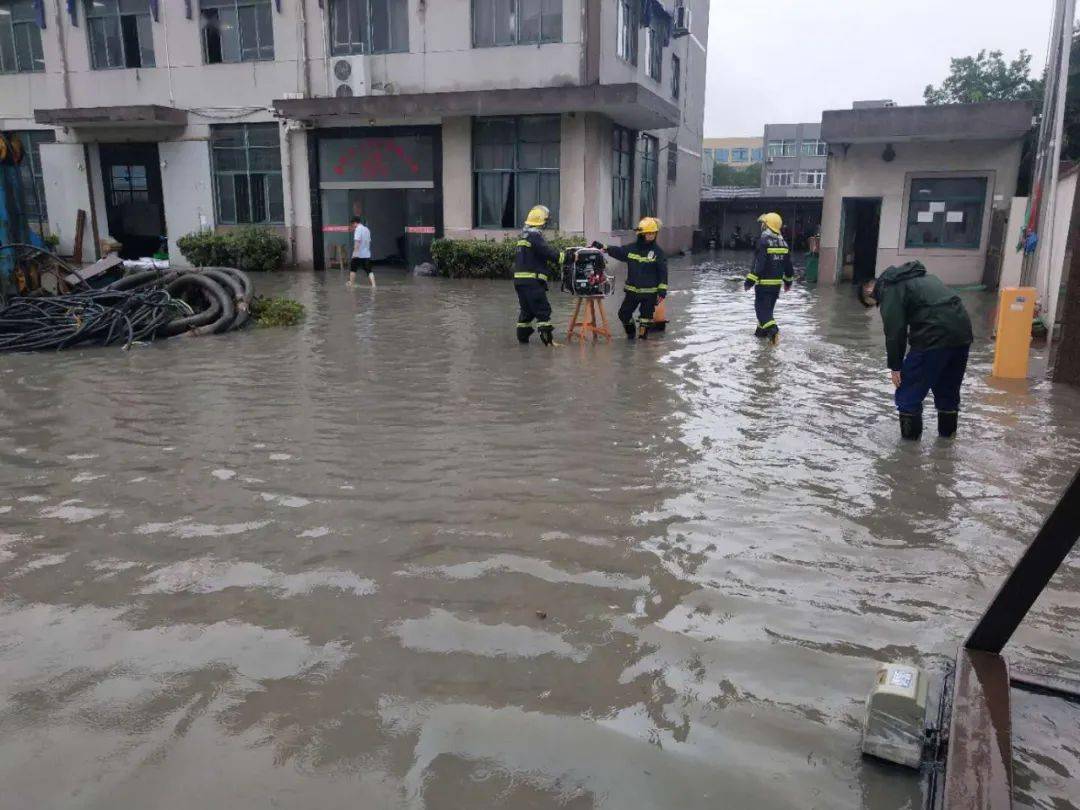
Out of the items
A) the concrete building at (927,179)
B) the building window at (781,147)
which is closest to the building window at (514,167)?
the concrete building at (927,179)

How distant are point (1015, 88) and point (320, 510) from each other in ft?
120

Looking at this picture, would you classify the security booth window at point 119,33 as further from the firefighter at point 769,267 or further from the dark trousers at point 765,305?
the dark trousers at point 765,305

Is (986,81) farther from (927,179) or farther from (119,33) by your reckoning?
(119,33)

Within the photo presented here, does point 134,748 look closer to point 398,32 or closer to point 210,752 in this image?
point 210,752

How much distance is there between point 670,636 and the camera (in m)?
3.61

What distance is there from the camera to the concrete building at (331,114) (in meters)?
20.1

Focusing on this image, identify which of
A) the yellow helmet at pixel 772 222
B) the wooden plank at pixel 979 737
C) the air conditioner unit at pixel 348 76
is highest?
the air conditioner unit at pixel 348 76

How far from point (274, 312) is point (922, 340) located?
9.21 meters

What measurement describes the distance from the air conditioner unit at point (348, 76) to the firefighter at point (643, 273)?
42.4ft

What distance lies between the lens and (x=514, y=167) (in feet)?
68.9

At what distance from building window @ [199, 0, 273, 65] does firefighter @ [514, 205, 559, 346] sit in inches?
598

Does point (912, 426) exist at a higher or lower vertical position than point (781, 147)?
lower

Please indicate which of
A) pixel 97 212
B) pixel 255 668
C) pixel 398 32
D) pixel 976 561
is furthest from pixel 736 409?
pixel 97 212

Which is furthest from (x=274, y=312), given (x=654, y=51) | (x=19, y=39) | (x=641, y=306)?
(x=19, y=39)
